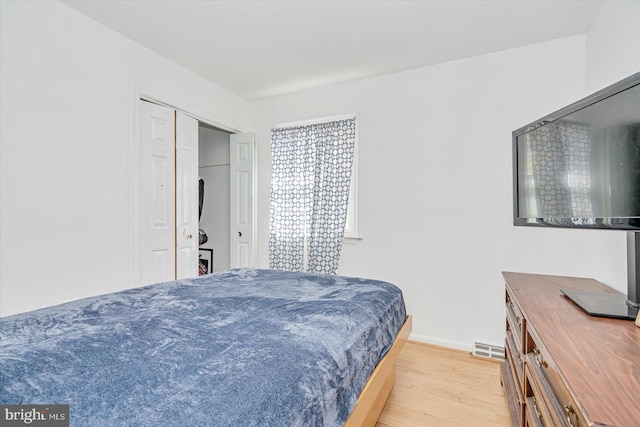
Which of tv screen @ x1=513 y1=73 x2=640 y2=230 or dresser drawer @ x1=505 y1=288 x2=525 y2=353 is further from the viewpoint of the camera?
dresser drawer @ x1=505 y1=288 x2=525 y2=353

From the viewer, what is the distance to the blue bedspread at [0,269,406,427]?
2.38 ft

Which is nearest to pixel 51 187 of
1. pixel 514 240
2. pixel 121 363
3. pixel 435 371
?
pixel 121 363

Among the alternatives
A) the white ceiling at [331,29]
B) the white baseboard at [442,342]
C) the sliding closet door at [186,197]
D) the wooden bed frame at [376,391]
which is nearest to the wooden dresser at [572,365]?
the wooden bed frame at [376,391]

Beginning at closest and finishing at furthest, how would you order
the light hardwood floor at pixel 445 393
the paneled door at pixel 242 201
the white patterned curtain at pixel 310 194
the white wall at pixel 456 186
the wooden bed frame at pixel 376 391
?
the wooden bed frame at pixel 376 391 < the light hardwood floor at pixel 445 393 < the white wall at pixel 456 186 < the white patterned curtain at pixel 310 194 < the paneled door at pixel 242 201

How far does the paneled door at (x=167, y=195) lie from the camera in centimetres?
274

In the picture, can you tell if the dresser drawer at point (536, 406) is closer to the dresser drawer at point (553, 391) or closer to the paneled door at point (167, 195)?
the dresser drawer at point (553, 391)

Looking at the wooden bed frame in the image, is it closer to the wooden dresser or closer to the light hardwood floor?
the light hardwood floor

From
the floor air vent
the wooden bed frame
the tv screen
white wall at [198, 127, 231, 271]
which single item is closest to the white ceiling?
the tv screen

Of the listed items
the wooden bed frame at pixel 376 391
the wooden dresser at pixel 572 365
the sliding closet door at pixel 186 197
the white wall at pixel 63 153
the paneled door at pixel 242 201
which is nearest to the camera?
the wooden dresser at pixel 572 365

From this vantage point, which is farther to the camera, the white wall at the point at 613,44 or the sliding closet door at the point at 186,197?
the sliding closet door at the point at 186,197

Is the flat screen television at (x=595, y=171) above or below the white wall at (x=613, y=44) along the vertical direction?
below

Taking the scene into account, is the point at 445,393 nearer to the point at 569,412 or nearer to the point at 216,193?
the point at 569,412

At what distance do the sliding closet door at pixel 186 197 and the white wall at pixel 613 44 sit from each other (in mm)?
3416

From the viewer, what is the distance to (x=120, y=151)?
2521mm
